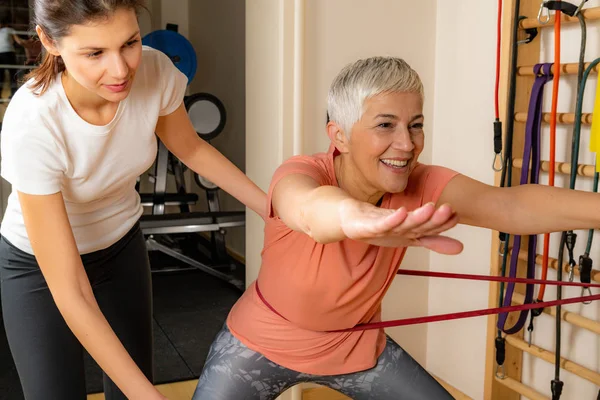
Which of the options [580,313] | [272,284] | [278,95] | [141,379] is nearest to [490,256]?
[580,313]

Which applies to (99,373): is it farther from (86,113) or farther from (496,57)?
(496,57)

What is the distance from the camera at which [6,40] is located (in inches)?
230

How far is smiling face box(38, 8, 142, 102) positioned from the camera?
147 cm

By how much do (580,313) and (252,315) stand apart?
4.03 ft

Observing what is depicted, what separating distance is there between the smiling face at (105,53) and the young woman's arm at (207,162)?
Answer: 1.33ft

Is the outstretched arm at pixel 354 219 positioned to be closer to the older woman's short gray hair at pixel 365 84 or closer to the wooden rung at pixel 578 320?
the older woman's short gray hair at pixel 365 84

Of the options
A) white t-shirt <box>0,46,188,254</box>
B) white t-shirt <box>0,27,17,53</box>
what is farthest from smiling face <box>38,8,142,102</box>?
white t-shirt <box>0,27,17,53</box>

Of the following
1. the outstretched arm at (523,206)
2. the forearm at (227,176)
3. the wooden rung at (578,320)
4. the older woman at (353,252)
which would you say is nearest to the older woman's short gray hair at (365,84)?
the older woman at (353,252)

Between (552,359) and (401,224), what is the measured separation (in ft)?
5.56

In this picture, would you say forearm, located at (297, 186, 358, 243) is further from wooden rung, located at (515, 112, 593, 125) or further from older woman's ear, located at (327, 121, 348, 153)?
wooden rung, located at (515, 112, 593, 125)

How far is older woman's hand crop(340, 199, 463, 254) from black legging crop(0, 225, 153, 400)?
88cm

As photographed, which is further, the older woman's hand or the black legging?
the black legging

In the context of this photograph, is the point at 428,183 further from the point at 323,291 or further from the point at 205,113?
the point at 205,113

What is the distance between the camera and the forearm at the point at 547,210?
1.56m
